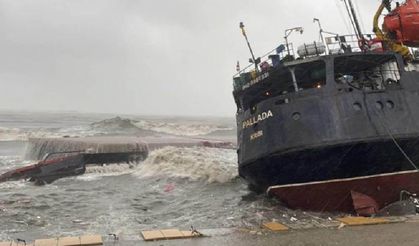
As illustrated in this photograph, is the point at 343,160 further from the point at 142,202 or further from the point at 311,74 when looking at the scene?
the point at 142,202

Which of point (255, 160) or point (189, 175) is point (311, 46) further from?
point (189, 175)

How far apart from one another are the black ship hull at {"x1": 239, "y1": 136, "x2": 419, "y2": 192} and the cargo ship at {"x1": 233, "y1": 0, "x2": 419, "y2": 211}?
0.03m

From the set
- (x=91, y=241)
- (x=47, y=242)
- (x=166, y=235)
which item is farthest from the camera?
(x=166, y=235)

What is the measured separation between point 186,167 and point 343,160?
46.6ft

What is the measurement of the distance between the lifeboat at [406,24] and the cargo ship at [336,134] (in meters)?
4.03

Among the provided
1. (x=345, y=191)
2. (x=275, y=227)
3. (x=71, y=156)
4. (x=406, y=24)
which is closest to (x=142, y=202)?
(x=275, y=227)

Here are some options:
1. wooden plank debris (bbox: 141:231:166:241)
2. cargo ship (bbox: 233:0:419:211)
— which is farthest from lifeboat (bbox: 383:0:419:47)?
wooden plank debris (bbox: 141:231:166:241)

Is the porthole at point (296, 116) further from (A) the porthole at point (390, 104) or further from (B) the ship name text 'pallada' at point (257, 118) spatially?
(A) the porthole at point (390, 104)

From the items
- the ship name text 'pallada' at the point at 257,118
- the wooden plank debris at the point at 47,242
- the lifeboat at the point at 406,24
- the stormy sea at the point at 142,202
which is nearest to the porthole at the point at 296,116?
the ship name text 'pallada' at the point at 257,118

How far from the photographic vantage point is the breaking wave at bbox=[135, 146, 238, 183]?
78.3ft

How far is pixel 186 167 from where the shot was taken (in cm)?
2672

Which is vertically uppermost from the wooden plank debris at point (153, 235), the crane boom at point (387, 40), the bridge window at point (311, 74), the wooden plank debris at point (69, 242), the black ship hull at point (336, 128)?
the crane boom at point (387, 40)

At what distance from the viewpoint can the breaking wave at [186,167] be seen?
78.3ft

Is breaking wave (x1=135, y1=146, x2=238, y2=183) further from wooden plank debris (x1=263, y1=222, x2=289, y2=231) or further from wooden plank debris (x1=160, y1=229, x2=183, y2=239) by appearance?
wooden plank debris (x1=160, y1=229, x2=183, y2=239)
